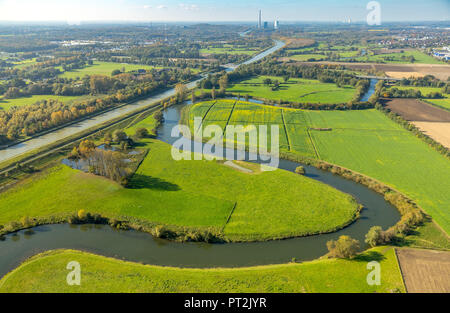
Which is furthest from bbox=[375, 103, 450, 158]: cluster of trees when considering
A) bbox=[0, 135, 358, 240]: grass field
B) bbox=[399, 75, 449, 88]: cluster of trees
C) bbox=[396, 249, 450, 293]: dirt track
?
bbox=[399, 75, 449, 88]: cluster of trees

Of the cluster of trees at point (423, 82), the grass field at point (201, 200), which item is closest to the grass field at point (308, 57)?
the cluster of trees at point (423, 82)

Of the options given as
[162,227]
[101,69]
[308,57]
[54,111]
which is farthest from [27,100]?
[308,57]

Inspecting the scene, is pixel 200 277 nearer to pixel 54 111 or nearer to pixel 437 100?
pixel 54 111

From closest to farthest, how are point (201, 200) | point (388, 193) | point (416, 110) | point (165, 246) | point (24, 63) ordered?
1. point (165, 246)
2. point (201, 200)
3. point (388, 193)
4. point (416, 110)
5. point (24, 63)

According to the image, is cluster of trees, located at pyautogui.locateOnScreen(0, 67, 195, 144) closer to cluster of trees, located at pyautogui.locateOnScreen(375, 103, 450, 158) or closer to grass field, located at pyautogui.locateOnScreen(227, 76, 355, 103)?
grass field, located at pyautogui.locateOnScreen(227, 76, 355, 103)

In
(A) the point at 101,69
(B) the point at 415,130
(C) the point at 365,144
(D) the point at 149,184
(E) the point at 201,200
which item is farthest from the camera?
(A) the point at 101,69

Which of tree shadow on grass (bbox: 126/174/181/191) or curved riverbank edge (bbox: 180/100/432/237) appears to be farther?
tree shadow on grass (bbox: 126/174/181/191)
